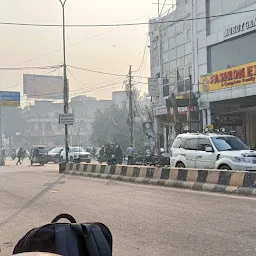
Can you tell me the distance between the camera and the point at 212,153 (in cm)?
1511

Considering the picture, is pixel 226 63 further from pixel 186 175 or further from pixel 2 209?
pixel 2 209

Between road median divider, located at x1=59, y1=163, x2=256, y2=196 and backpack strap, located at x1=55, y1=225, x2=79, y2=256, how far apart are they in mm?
9125

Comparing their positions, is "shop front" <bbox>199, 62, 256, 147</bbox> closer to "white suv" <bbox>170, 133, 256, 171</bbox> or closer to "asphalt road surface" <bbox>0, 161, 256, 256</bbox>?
"white suv" <bbox>170, 133, 256, 171</bbox>

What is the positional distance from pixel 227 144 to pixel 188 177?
2.60m

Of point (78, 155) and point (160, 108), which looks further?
point (78, 155)

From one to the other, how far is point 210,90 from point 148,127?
11.4 m

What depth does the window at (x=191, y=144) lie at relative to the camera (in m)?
16.3

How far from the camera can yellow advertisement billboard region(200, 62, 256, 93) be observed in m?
22.5

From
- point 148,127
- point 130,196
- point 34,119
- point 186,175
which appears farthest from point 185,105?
point 34,119

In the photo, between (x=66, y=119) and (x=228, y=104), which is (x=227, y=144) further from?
(x=228, y=104)

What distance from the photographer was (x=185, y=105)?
27562mm

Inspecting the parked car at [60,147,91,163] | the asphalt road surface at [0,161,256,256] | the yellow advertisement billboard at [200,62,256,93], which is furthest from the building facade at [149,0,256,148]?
the asphalt road surface at [0,161,256,256]

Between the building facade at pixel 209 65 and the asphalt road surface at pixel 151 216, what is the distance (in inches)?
498

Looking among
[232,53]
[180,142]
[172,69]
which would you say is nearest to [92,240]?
[180,142]
